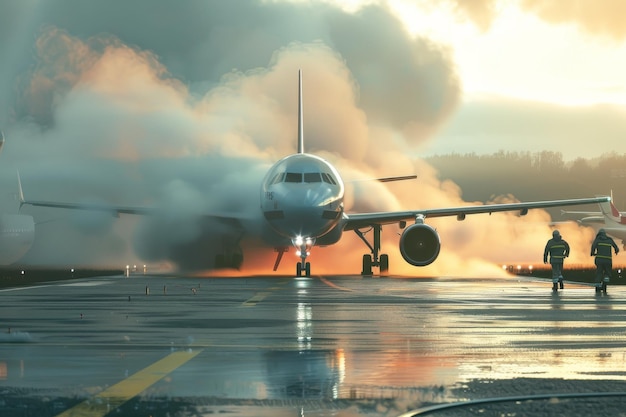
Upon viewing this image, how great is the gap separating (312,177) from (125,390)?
1589 inches

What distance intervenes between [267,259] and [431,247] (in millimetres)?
8795

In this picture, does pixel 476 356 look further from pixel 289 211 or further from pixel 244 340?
pixel 289 211

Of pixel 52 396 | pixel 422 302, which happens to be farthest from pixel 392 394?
pixel 422 302

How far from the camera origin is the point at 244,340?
18094mm

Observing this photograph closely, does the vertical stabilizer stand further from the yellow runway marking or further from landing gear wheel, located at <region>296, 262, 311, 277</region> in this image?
the yellow runway marking

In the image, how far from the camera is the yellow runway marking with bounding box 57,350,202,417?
10641mm

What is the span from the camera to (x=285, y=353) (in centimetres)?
1598

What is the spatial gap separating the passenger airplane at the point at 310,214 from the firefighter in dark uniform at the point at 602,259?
15.1m

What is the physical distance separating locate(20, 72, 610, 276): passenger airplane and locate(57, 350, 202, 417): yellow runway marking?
36293 millimetres

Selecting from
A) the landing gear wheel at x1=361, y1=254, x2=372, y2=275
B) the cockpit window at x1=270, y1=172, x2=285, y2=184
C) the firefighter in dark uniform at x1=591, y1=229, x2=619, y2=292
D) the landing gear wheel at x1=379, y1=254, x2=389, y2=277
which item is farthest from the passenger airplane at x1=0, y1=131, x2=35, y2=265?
the firefighter in dark uniform at x1=591, y1=229, x2=619, y2=292

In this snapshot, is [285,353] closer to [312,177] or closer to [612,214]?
[312,177]

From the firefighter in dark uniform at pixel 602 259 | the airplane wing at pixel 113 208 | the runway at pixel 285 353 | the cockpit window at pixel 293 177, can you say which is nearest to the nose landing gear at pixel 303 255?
the cockpit window at pixel 293 177

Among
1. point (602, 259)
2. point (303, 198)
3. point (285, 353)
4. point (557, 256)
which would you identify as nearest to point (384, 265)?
point (303, 198)

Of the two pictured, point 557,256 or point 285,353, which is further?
point 557,256
